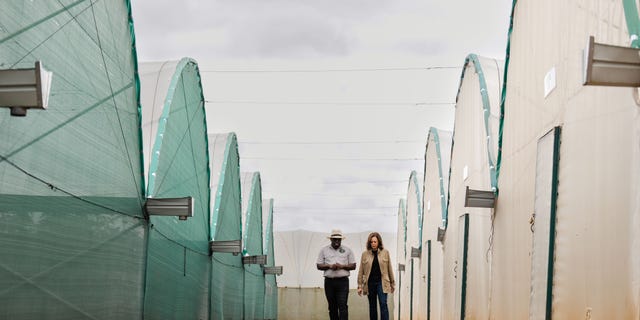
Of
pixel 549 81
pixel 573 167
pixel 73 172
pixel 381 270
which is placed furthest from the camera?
pixel 381 270

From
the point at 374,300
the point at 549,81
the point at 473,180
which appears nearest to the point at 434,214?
the point at 473,180

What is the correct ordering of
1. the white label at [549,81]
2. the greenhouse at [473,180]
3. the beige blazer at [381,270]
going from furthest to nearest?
the beige blazer at [381,270], the greenhouse at [473,180], the white label at [549,81]

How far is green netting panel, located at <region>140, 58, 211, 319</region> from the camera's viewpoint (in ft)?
40.8

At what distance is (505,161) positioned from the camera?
38.4ft

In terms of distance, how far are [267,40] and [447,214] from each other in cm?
582

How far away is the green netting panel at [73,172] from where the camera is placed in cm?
638

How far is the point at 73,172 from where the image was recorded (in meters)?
8.13

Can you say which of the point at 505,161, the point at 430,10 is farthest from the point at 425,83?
the point at 505,161

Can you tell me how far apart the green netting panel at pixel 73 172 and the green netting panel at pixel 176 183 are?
105 centimetres

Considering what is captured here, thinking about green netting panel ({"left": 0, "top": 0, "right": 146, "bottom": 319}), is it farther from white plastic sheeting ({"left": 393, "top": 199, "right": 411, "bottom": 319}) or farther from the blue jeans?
white plastic sheeting ({"left": 393, "top": 199, "right": 411, "bottom": 319})

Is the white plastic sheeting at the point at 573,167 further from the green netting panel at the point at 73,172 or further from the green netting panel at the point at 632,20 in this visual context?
the green netting panel at the point at 73,172

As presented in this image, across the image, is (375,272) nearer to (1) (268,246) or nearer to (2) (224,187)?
(2) (224,187)

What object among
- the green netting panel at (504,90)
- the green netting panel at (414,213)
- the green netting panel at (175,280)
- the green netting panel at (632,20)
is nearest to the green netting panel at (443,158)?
the green netting panel at (414,213)

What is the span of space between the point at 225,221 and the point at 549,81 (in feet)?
43.5
